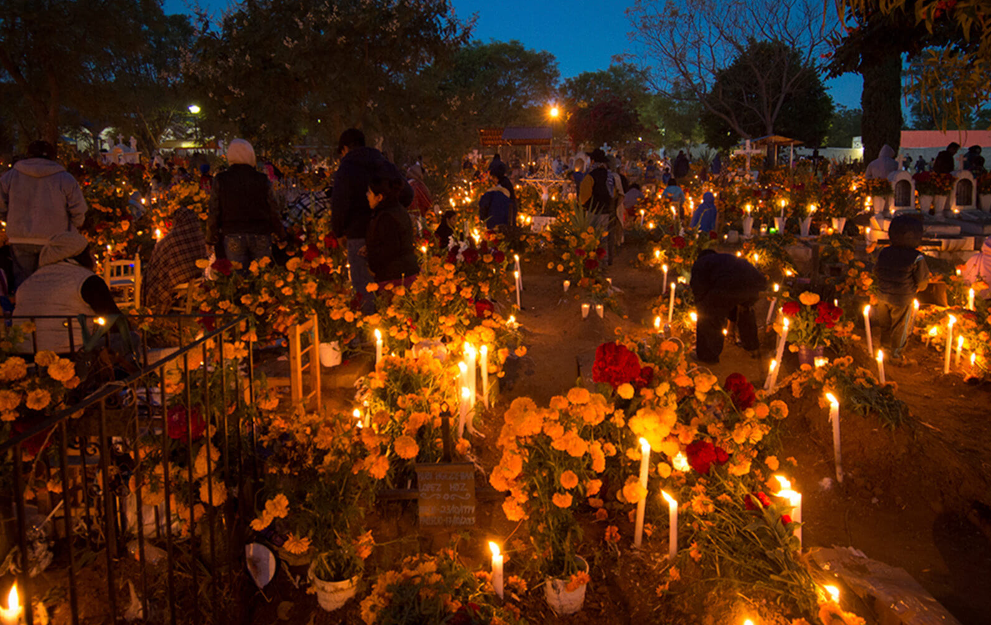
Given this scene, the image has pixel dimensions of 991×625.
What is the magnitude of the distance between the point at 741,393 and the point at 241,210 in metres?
4.18

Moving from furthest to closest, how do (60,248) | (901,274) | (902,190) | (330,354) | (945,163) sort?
1. (945,163)
2. (902,190)
3. (901,274)
4. (330,354)
5. (60,248)

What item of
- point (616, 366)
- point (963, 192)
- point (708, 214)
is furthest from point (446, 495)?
point (963, 192)

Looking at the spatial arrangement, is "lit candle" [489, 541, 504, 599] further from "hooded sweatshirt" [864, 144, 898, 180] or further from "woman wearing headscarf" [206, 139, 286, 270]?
"hooded sweatshirt" [864, 144, 898, 180]

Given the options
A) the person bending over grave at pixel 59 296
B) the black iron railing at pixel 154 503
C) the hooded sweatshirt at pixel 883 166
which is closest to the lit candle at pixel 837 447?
the black iron railing at pixel 154 503

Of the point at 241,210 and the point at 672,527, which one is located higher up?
the point at 241,210

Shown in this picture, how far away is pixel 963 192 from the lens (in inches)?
574

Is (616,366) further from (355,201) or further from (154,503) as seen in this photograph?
(355,201)

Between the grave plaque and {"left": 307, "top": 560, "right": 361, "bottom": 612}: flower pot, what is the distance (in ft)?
1.36

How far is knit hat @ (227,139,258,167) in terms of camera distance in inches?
213

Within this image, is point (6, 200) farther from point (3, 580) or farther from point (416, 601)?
point (416, 601)

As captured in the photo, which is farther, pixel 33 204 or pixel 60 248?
pixel 33 204

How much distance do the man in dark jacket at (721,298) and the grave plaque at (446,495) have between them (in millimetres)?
3953

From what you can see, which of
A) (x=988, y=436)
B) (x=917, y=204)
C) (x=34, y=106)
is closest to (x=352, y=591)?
(x=988, y=436)

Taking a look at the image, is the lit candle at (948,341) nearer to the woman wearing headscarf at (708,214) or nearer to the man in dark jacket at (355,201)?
the man in dark jacket at (355,201)
